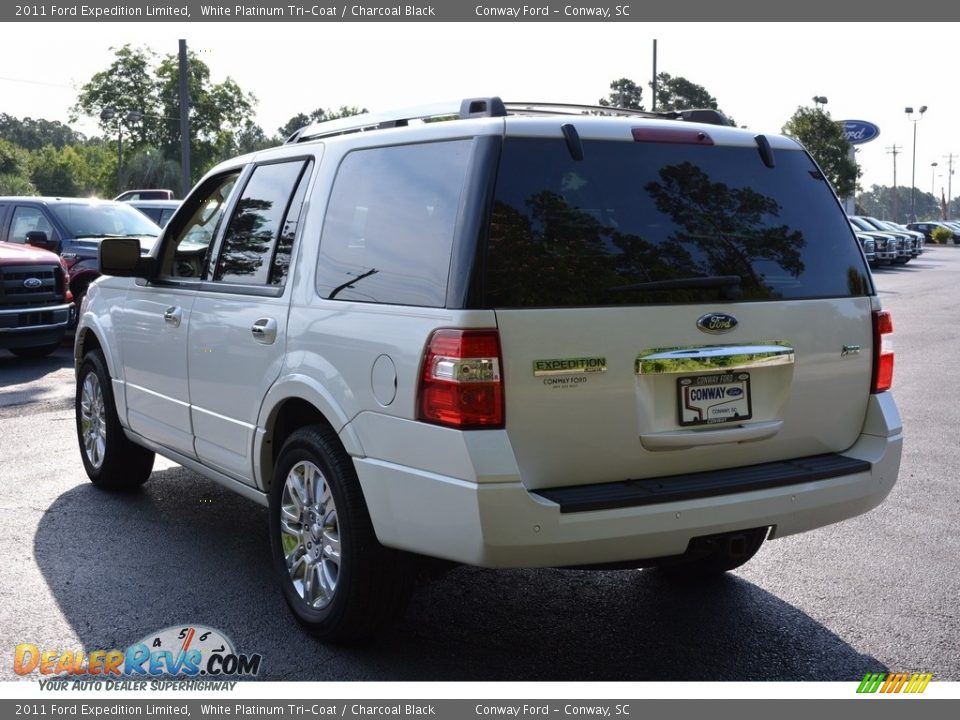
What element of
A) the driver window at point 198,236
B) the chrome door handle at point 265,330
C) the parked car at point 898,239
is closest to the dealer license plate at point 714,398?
the chrome door handle at point 265,330

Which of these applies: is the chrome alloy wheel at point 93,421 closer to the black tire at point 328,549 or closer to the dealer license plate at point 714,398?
the black tire at point 328,549

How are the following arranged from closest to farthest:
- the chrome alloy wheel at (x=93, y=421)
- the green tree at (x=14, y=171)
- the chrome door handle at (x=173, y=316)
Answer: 1. the chrome door handle at (x=173, y=316)
2. the chrome alloy wheel at (x=93, y=421)
3. the green tree at (x=14, y=171)

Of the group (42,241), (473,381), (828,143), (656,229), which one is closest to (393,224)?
(473,381)

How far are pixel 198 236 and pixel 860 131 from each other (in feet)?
207

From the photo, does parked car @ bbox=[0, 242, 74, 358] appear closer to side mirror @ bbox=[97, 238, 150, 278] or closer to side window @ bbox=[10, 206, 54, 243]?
side window @ bbox=[10, 206, 54, 243]

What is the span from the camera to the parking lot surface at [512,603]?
4090mm

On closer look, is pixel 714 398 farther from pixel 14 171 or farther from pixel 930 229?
pixel 14 171

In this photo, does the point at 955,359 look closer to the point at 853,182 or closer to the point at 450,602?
the point at 450,602

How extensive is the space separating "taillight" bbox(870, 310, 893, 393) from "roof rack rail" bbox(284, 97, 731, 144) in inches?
39.7

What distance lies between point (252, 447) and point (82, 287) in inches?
426

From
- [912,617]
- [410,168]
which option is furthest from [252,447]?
[912,617]

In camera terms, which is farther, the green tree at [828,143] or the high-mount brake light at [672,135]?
the green tree at [828,143]

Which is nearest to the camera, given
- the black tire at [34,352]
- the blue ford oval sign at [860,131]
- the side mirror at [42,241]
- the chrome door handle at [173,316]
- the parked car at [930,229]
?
the chrome door handle at [173,316]

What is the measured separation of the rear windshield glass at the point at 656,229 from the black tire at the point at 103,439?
3621 mm
